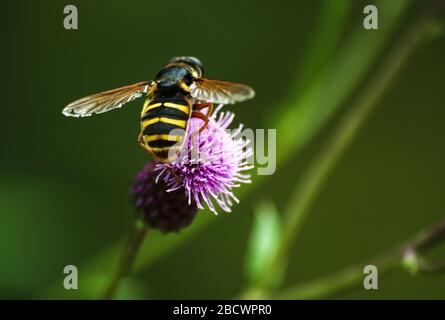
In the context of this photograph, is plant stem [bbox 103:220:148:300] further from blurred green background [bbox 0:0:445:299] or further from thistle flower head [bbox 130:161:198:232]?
blurred green background [bbox 0:0:445:299]

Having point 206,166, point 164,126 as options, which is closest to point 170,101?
point 164,126

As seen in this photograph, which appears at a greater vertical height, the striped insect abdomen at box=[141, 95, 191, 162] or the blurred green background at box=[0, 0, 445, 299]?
the blurred green background at box=[0, 0, 445, 299]

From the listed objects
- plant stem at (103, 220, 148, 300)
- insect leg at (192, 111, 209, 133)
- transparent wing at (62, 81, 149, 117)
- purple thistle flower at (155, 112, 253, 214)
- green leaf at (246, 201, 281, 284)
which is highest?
transparent wing at (62, 81, 149, 117)

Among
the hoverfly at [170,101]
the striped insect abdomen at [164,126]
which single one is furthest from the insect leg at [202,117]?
the striped insect abdomen at [164,126]

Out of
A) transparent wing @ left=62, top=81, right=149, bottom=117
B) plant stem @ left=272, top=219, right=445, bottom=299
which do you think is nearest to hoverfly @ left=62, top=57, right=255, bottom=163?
transparent wing @ left=62, top=81, right=149, bottom=117
